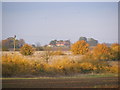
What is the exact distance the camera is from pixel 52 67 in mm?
9086

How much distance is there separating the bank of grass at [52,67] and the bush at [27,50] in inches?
7.9

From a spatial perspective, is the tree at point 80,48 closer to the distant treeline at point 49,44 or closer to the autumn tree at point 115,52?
the distant treeline at point 49,44

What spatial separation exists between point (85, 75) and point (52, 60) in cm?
143

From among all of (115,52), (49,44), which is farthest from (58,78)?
(115,52)

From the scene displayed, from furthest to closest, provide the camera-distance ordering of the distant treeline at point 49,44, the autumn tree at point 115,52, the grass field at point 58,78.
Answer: the autumn tree at point 115,52 → the distant treeline at point 49,44 → the grass field at point 58,78

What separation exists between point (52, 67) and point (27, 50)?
1.18 m

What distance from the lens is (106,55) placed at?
951cm

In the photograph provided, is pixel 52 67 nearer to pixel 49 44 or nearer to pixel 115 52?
pixel 49 44

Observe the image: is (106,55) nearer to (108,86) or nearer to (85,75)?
(85,75)

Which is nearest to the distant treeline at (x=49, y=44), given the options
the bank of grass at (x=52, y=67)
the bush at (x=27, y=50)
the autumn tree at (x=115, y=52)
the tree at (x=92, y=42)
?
the tree at (x=92, y=42)

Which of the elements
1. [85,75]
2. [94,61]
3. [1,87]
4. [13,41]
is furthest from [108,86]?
[13,41]

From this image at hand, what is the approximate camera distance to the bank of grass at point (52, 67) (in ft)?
28.9

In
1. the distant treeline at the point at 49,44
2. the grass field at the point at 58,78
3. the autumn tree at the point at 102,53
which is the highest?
the distant treeline at the point at 49,44

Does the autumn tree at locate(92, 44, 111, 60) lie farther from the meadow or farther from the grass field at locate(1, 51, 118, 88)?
the grass field at locate(1, 51, 118, 88)
